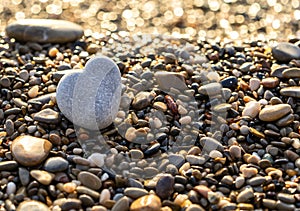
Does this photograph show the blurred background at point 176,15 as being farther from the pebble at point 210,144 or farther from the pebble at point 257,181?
the pebble at point 257,181

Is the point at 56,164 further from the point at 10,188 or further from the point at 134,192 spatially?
the point at 134,192

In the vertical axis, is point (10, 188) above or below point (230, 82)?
below

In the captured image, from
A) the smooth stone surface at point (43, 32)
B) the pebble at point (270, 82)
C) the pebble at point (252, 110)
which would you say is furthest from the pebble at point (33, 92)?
the pebble at point (270, 82)

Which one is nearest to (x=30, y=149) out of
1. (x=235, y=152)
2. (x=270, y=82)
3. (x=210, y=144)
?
(x=210, y=144)

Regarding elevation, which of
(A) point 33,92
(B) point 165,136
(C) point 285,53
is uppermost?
(C) point 285,53

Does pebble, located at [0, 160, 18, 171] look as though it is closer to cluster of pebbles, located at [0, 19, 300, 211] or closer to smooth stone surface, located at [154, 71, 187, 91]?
cluster of pebbles, located at [0, 19, 300, 211]

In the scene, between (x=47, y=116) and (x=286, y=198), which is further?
(x=47, y=116)
